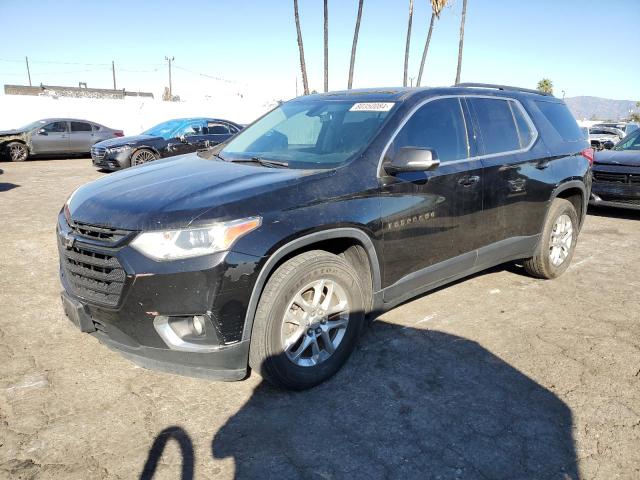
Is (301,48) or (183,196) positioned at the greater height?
(301,48)

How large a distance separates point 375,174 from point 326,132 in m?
0.72

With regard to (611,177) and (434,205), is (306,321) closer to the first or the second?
(434,205)

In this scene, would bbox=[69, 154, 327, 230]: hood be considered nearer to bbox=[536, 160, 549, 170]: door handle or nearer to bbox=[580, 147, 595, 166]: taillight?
bbox=[536, 160, 549, 170]: door handle

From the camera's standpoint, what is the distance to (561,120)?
520 cm

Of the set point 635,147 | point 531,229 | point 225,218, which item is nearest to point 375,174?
point 225,218

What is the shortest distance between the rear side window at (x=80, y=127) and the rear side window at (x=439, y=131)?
56.5ft

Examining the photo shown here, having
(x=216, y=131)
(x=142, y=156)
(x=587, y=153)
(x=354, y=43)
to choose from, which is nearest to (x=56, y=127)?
(x=142, y=156)

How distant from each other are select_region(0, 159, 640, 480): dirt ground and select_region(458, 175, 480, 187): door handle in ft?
3.76

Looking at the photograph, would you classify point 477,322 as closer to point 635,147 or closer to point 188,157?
point 188,157

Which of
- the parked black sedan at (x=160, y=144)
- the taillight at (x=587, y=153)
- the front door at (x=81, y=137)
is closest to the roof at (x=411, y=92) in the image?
the taillight at (x=587, y=153)

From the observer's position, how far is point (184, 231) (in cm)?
264

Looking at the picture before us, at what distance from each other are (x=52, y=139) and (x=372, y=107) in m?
16.9

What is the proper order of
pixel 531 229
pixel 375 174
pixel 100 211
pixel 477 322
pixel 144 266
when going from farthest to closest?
pixel 531 229 < pixel 477 322 < pixel 375 174 < pixel 100 211 < pixel 144 266

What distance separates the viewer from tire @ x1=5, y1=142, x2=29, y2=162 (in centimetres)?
1652
